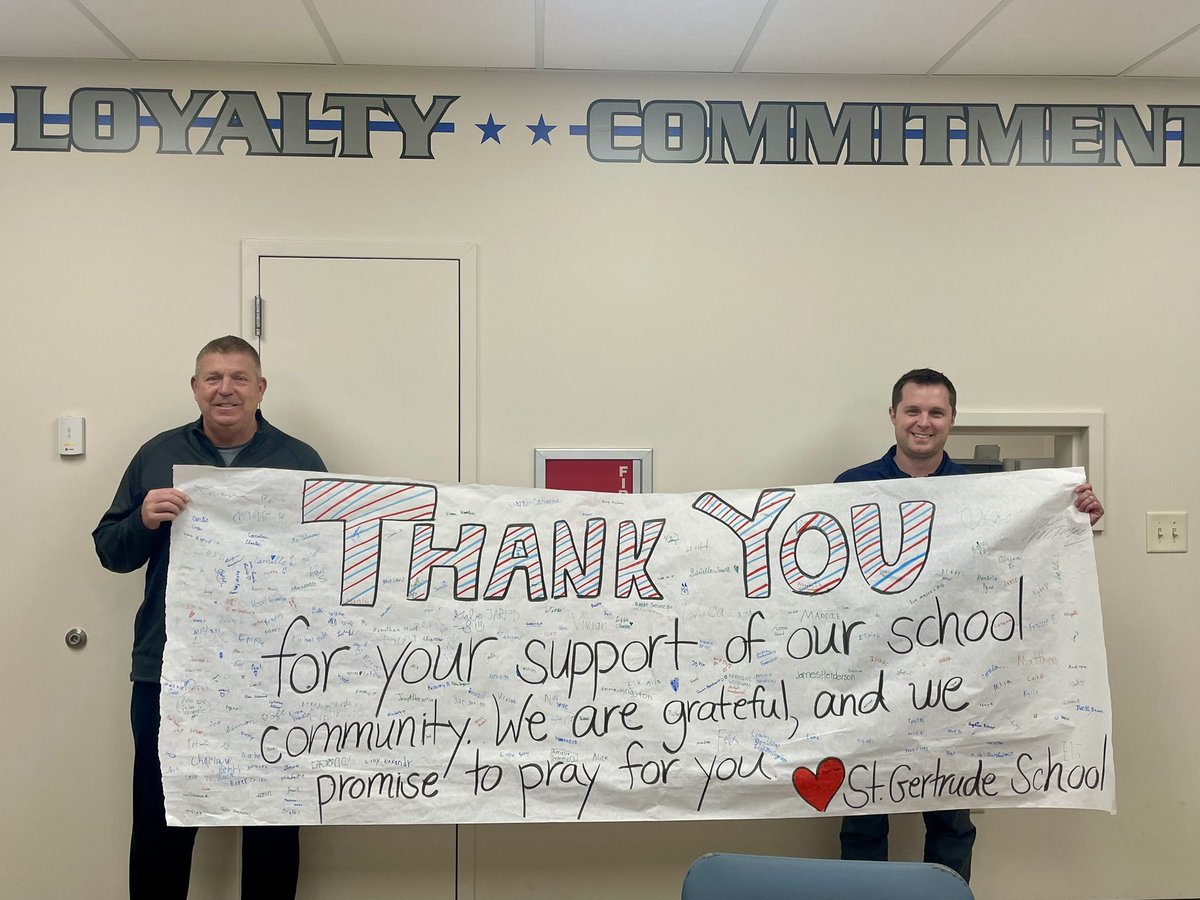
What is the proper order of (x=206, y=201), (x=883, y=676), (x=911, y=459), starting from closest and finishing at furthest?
(x=883, y=676) < (x=911, y=459) < (x=206, y=201)

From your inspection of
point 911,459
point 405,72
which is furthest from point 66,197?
point 911,459

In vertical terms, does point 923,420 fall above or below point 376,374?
below

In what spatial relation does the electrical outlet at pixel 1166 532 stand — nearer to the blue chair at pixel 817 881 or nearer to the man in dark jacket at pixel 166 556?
the blue chair at pixel 817 881

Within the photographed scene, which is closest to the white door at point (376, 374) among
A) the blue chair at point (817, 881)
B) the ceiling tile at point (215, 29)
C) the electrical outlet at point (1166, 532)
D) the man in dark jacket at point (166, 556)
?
the man in dark jacket at point (166, 556)

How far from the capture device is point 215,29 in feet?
7.64

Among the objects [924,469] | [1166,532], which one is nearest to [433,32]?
[924,469]

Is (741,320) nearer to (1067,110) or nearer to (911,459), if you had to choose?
(911,459)

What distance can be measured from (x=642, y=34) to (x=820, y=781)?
206 cm

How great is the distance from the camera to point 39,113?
2.50 m

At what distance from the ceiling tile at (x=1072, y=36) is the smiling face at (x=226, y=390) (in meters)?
2.24

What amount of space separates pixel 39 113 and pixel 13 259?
0.44 meters

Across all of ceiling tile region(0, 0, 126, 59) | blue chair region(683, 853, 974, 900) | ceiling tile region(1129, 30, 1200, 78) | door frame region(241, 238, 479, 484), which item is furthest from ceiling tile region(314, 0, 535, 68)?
blue chair region(683, 853, 974, 900)

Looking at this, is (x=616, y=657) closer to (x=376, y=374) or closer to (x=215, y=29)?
(x=376, y=374)

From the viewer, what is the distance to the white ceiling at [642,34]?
223cm
